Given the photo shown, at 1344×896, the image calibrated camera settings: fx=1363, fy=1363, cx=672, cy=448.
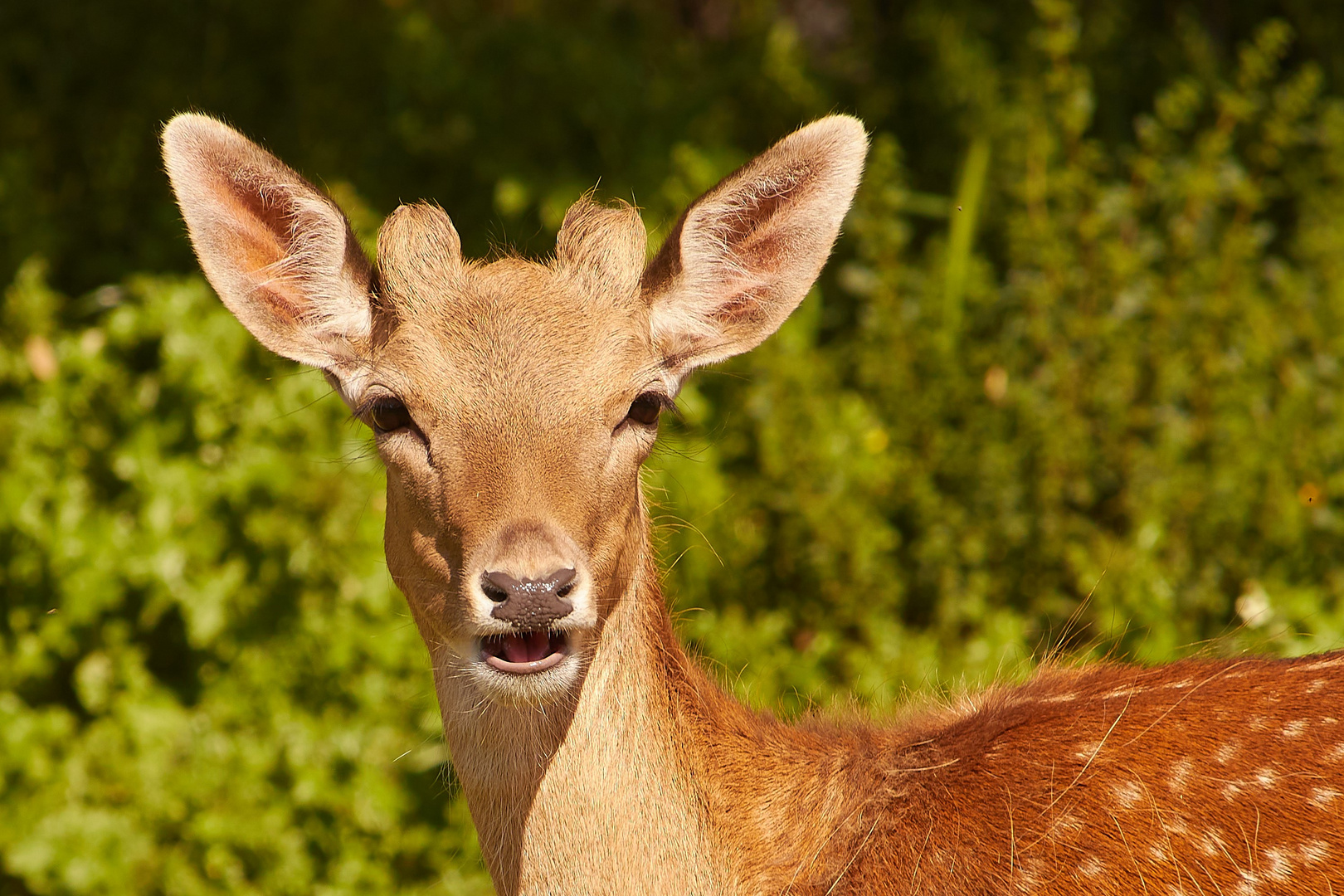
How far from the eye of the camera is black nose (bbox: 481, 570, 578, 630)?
265cm

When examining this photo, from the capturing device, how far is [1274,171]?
6.38 m

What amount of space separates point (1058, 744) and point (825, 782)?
52 centimetres

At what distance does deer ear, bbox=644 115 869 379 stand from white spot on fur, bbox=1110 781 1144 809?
1.35 meters

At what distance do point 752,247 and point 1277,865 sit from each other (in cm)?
182

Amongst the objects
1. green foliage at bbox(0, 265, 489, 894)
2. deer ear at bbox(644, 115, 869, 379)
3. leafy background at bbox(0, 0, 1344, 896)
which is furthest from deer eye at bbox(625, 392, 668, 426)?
green foliage at bbox(0, 265, 489, 894)

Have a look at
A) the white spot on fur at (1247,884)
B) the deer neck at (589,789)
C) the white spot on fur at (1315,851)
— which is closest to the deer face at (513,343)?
the deer neck at (589,789)

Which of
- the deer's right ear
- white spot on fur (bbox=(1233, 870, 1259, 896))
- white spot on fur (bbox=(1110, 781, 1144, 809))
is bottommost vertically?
white spot on fur (bbox=(1233, 870, 1259, 896))

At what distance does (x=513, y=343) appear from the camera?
3.04 m

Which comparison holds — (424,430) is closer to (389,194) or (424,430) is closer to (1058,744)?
(1058,744)

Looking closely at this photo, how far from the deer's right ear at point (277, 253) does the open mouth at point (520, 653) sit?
87 centimetres

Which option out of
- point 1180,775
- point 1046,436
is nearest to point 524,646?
point 1180,775

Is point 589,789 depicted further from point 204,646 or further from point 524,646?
point 204,646

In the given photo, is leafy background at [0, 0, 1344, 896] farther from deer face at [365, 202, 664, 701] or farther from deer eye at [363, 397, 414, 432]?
deer eye at [363, 397, 414, 432]

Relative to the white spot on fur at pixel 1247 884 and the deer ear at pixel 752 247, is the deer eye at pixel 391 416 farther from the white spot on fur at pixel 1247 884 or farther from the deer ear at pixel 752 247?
the white spot on fur at pixel 1247 884
